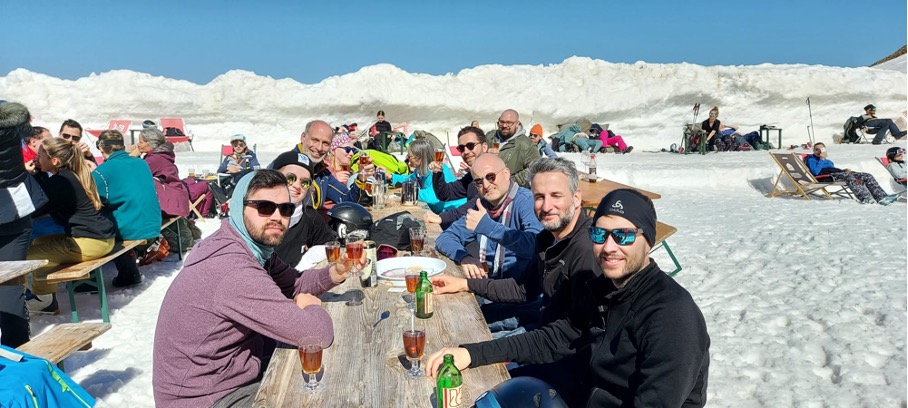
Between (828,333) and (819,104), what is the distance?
26.4m

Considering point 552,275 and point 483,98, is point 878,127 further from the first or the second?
point 552,275

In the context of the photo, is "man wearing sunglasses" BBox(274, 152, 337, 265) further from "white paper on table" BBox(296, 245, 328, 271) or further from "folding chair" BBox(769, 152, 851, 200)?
"folding chair" BBox(769, 152, 851, 200)

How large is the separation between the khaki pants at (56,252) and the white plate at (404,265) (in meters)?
3.18

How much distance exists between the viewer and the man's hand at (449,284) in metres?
3.06

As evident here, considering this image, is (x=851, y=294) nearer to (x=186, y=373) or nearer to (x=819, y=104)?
(x=186, y=373)

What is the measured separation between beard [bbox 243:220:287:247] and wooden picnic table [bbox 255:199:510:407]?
0.46 metres

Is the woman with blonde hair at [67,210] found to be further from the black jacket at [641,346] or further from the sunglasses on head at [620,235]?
the sunglasses on head at [620,235]

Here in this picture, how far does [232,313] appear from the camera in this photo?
2.21 meters

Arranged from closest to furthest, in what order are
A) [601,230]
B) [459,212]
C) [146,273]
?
1. [601,230]
2. [459,212]
3. [146,273]

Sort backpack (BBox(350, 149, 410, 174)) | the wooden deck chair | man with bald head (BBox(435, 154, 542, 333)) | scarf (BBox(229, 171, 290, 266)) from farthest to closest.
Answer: the wooden deck chair → backpack (BBox(350, 149, 410, 174)) → man with bald head (BBox(435, 154, 542, 333)) → scarf (BBox(229, 171, 290, 266))

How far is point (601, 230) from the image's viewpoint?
2.30 m

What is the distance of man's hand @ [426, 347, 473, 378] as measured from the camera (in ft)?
6.84

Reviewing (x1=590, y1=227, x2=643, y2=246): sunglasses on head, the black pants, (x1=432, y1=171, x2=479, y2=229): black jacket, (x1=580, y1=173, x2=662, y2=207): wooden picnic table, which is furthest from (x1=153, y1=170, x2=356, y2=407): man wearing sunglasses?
(x1=580, y1=173, x2=662, y2=207): wooden picnic table

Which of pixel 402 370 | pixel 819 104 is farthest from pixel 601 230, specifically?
pixel 819 104
